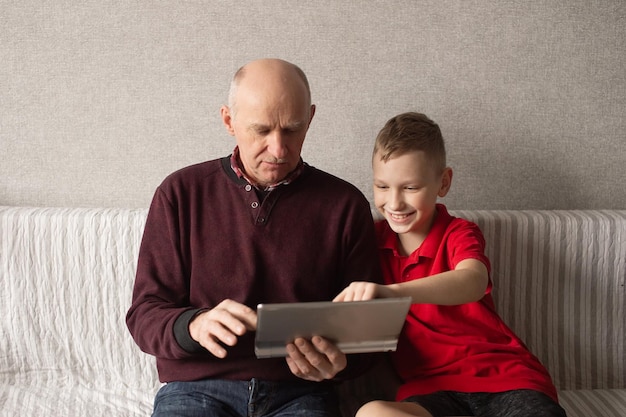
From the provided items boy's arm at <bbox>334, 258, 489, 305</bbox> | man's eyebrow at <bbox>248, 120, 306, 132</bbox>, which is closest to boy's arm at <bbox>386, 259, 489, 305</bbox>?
boy's arm at <bbox>334, 258, 489, 305</bbox>

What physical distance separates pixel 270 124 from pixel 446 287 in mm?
531

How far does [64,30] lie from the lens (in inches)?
73.3

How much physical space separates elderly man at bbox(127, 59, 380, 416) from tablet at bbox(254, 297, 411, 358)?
0.43 ft

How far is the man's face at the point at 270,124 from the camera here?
1388 millimetres

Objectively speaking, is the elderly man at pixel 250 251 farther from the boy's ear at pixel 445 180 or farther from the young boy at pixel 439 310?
the boy's ear at pixel 445 180

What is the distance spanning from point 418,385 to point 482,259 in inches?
13.8

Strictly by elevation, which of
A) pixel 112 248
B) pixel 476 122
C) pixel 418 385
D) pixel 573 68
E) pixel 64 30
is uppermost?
pixel 64 30

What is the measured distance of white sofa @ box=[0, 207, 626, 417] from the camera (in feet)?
5.85

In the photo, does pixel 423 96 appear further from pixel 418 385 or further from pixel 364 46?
pixel 418 385

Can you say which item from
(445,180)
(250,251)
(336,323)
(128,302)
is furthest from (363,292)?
(128,302)

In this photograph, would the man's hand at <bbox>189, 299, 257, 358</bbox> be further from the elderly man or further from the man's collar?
the man's collar

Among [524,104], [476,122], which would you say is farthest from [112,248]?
[524,104]

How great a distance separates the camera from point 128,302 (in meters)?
1.79

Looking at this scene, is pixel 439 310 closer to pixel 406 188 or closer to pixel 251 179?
pixel 406 188
